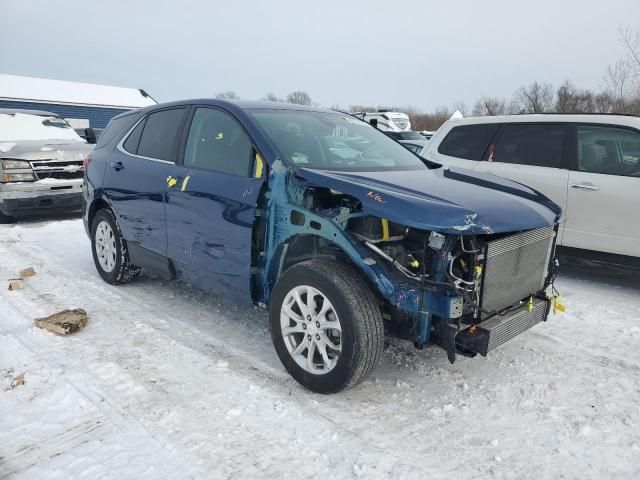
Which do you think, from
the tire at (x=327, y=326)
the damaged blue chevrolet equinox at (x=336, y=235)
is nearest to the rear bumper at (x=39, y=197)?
the damaged blue chevrolet equinox at (x=336, y=235)

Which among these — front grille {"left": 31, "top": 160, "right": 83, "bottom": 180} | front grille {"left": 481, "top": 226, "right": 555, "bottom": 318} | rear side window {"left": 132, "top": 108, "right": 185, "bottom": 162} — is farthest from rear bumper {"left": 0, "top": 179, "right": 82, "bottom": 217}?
front grille {"left": 481, "top": 226, "right": 555, "bottom": 318}

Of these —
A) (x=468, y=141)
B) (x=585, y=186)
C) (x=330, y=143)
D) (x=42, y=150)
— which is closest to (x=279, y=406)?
(x=330, y=143)

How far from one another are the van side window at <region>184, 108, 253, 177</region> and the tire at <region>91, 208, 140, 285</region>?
4.62 feet

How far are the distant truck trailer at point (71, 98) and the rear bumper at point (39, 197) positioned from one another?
29.9 m

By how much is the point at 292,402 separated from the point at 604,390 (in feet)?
6.43

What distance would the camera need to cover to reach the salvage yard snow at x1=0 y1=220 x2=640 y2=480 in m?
2.44

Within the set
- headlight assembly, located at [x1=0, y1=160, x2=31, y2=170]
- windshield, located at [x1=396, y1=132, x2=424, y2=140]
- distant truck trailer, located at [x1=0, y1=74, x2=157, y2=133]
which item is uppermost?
distant truck trailer, located at [x1=0, y1=74, x2=157, y2=133]

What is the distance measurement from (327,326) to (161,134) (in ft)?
8.21

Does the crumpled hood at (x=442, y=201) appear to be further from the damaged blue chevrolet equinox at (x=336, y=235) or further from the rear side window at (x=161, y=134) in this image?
the rear side window at (x=161, y=134)

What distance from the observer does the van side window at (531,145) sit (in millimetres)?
5555

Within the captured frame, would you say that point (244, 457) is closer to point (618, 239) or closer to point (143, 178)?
point (143, 178)

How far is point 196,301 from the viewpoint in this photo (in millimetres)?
4691

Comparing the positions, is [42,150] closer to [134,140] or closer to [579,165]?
[134,140]

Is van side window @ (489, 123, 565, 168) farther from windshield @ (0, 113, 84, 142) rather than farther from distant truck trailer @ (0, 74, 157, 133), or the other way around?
distant truck trailer @ (0, 74, 157, 133)
